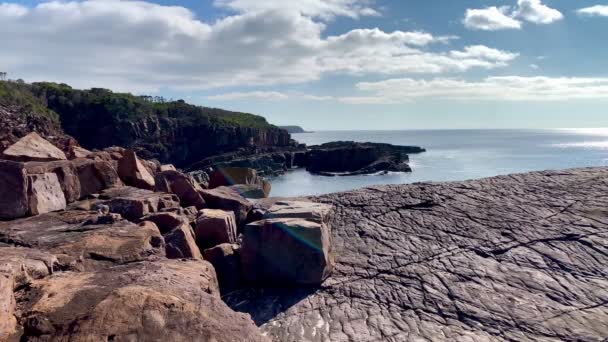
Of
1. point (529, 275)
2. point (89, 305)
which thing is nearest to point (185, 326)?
point (89, 305)

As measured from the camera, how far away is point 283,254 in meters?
9.62

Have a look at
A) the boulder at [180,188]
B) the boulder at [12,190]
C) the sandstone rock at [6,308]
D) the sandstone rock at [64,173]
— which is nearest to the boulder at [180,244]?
the boulder at [12,190]

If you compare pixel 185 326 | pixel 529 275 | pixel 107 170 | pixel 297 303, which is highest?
pixel 107 170

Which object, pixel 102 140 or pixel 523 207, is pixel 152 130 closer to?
pixel 102 140

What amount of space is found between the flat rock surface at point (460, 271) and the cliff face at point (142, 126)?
72.7 meters

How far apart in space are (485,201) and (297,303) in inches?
317

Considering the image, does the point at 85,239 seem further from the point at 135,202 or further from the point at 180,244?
the point at 135,202

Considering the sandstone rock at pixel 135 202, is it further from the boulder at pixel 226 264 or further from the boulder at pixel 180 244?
the boulder at pixel 226 264

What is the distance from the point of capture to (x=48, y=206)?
8539 millimetres

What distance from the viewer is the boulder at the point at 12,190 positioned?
7.64 meters

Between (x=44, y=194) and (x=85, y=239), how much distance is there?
2.66 meters

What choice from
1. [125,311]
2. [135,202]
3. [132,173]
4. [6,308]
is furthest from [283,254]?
[6,308]

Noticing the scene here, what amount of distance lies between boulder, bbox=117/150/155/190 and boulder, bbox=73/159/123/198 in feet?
3.59

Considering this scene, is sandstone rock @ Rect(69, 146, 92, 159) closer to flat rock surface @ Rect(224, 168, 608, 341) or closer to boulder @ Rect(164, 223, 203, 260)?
boulder @ Rect(164, 223, 203, 260)
